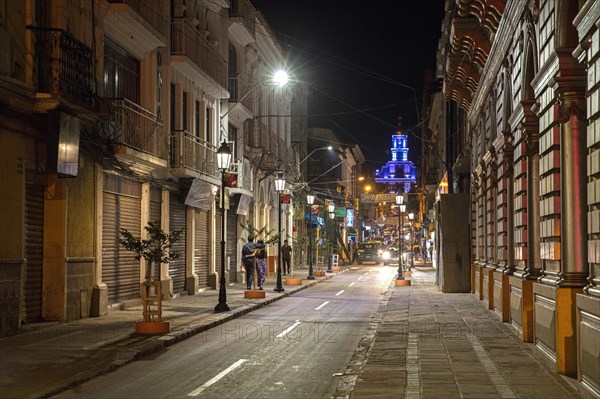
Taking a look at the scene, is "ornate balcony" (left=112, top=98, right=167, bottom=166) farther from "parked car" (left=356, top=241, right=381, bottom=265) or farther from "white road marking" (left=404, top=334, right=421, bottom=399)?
"parked car" (left=356, top=241, right=381, bottom=265)

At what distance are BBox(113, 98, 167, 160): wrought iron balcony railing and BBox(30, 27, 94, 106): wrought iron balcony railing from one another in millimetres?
2618

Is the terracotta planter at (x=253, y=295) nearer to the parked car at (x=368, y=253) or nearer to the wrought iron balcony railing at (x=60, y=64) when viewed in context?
the wrought iron balcony railing at (x=60, y=64)

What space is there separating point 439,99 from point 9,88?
49.3 metres

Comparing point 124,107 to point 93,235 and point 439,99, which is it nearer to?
point 93,235

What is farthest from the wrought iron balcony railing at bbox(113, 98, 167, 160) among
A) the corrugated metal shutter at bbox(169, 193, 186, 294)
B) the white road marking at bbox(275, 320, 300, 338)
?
the white road marking at bbox(275, 320, 300, 338)

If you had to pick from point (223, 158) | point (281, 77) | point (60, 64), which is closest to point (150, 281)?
point (60, 64)

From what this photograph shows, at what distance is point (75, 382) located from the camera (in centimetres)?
1123

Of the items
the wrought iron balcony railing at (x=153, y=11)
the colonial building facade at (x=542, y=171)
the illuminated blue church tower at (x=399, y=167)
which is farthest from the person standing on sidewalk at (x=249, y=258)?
the illuminated blue church tower at (x=399, y=167)

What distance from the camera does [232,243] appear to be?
37.6 metres

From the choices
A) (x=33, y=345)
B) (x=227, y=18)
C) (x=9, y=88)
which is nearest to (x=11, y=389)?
(x=33, y=345)

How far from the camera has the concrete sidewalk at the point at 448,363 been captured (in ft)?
33.9

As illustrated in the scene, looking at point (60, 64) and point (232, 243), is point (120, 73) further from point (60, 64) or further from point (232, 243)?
point (232, 243)

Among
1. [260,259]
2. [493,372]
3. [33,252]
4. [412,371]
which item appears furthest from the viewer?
[260,259]

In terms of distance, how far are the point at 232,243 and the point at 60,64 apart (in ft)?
67.8
